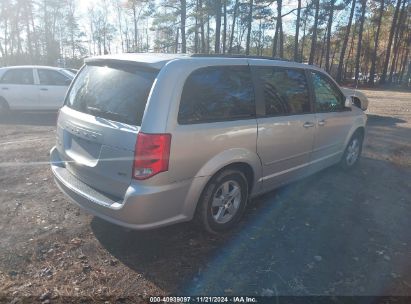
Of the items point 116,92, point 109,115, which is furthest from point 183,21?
point 109,115

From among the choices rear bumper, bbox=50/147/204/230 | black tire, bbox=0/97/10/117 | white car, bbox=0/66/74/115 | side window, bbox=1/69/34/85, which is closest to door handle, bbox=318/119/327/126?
rear bumper, bbox=50/147/204/230

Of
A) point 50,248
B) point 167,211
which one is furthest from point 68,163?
point 167,211

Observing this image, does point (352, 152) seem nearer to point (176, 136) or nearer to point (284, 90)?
point (284, 90)

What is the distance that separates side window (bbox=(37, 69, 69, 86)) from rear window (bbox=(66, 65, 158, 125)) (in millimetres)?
8233

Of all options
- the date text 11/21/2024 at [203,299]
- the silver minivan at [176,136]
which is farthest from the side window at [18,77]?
the date text 11/21/2024 at [203,299]

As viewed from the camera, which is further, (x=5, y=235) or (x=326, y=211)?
(x=326, y=211)

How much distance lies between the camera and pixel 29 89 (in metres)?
11.0

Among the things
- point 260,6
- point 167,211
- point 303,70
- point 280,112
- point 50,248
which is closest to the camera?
point 167,211

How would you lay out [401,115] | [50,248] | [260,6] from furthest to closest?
[260,6]
[401,115]
[50,248]

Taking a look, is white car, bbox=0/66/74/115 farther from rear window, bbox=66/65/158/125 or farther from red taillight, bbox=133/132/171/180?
red taillight, bbox=133/132/171/180

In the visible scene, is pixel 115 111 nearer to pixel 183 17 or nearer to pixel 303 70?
pixel 303 70

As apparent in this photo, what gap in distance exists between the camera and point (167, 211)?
3262 millimetres

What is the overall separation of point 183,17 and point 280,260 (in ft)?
112

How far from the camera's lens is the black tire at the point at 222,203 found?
3602 mm
